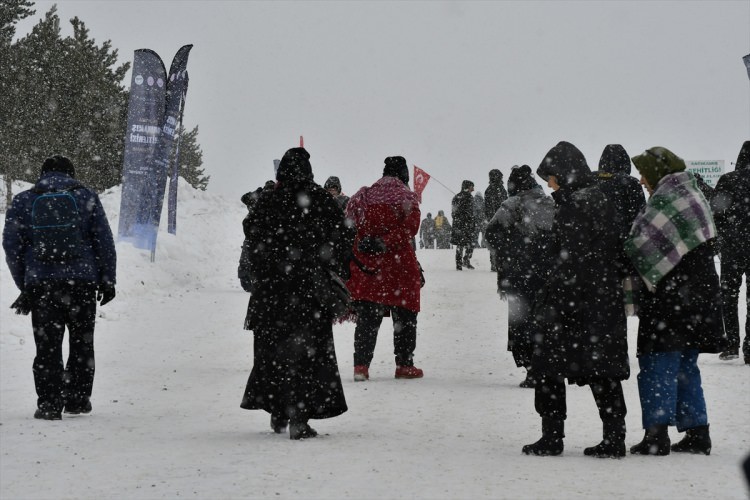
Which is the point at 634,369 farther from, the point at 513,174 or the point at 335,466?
the point at 335,466

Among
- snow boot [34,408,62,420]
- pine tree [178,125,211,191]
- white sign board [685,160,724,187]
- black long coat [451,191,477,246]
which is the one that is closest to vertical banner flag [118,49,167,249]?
black long coat [451,191,477,246]

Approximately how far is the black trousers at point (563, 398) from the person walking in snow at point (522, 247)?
8.92ft

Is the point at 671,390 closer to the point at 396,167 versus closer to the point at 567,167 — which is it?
the point at 567,167

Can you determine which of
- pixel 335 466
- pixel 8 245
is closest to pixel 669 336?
pixel 335 466

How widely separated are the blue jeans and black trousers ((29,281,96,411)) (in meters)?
3.82

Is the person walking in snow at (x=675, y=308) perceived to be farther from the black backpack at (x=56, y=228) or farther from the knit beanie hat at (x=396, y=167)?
the black backpack at (x=56, y=228)

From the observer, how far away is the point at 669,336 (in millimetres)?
5512

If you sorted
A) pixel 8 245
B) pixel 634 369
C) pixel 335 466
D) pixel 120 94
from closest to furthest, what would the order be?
pixel 335 466
pixel 8 245
pixel 634 369
pixel 120 94

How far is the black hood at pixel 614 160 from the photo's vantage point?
7723 millimetres

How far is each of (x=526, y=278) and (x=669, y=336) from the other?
300 centimetres

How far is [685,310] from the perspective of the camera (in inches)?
218

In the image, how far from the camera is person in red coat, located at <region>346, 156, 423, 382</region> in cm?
880

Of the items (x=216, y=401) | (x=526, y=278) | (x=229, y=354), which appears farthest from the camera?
(x=229, y=354)

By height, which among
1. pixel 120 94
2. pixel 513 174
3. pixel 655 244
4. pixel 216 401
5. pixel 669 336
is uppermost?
pixel 120 94
